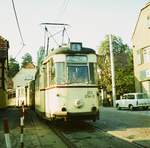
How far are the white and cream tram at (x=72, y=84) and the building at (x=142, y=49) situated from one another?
72.7 feet

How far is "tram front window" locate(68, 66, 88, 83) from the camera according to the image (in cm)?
1634

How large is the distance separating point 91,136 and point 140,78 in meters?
26.5

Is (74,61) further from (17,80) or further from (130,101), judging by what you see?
(17,80)

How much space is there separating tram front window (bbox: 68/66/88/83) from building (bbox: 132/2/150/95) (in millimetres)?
22469

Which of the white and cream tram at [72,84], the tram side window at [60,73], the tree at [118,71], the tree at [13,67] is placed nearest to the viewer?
the white and cream tram at [72,84]

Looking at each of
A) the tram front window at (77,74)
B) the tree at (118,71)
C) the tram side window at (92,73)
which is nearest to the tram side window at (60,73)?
the tram front window at (77,74)

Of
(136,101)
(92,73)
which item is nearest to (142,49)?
(136,101)

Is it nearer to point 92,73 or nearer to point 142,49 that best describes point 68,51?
point 92,73

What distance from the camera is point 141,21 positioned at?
129ft

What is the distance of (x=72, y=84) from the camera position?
53.1 feet

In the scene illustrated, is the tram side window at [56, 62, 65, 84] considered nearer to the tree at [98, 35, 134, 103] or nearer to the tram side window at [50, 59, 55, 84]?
the tram side window at [50, 59, 55, 84]

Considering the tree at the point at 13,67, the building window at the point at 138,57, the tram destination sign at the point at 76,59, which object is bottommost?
the tram destination sign at the point at 76,59

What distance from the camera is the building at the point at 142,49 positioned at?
38.2 m

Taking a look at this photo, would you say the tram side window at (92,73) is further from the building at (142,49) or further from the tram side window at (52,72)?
the building at (142,49)
